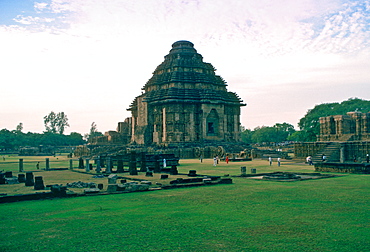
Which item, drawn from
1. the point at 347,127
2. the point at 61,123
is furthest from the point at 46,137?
the point at 347,127

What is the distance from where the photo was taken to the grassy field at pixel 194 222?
284 inches

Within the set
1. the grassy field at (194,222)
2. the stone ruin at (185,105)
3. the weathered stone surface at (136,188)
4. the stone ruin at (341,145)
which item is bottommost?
the grassy field at (194,222)

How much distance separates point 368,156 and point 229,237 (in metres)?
25.0

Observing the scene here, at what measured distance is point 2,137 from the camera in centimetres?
9494

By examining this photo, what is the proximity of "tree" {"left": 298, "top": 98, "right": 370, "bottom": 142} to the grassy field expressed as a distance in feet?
192

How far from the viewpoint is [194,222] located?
9055 mm

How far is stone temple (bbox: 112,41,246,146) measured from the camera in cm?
5488

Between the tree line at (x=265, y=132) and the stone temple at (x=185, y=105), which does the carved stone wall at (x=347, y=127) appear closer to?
the stone temple at (x=185, y=105)

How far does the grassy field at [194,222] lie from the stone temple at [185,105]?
1580 inches

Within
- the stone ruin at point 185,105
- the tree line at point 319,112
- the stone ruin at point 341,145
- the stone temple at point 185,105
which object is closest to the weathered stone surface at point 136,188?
the stone ruin at point 341,145

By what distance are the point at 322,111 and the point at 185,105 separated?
36217 millimetres

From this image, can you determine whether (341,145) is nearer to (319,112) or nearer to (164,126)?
(164,126)

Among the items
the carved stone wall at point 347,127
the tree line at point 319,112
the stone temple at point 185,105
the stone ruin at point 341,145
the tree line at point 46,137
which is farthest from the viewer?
the tree line at point 46,137

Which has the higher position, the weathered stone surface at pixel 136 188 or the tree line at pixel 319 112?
the tree line at pixel 319 112
